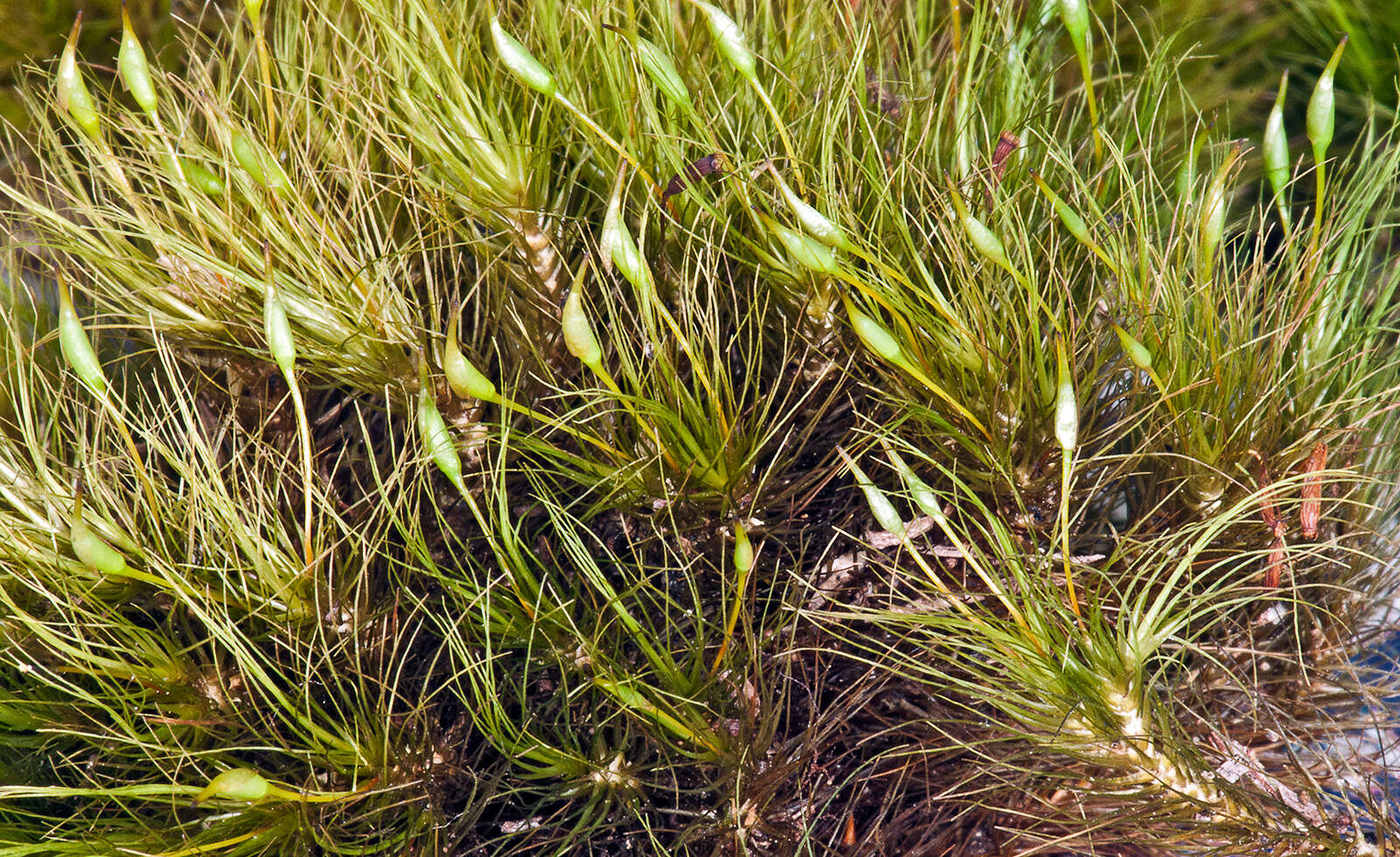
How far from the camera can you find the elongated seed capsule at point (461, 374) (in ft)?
0.89

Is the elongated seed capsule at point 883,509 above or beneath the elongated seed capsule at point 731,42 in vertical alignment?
beneath

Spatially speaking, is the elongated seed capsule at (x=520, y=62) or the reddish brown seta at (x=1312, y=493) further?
the reddish brown seta at (x=1312, y=493)

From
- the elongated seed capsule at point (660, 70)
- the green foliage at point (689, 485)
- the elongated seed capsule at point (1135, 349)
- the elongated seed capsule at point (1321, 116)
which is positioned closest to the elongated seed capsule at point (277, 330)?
the green foliage at point (689, 485)

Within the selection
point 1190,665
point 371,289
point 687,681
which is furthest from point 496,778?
point 1190,665

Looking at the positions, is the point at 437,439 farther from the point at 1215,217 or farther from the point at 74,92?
the point at 1215,217

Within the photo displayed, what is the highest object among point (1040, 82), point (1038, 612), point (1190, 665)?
point (1040, 82)

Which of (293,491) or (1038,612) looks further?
(293,491)

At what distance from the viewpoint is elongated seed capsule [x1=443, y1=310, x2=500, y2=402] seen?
27 cm

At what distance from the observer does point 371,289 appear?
35 centimetres

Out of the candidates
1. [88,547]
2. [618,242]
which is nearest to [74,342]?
[88,547]

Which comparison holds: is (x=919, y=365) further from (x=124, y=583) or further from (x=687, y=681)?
(x=124, y=583)

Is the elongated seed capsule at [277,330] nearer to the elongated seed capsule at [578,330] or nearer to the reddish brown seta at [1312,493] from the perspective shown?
the elongated seed capsule at [578,330]

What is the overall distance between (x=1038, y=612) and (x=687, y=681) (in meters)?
0.13

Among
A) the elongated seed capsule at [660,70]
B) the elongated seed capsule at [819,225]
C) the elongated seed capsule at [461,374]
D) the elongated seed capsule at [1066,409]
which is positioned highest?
the elongated seed capsule at [660,70]
